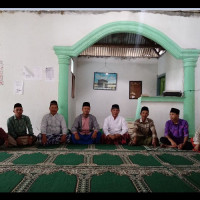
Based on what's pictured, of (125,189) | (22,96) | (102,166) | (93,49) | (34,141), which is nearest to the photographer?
(125,189)

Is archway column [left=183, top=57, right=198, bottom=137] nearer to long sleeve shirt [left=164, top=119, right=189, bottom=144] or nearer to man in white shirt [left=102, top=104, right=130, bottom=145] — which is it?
long sleeve shirt [left=164, top=119, right=189, bottom=144]

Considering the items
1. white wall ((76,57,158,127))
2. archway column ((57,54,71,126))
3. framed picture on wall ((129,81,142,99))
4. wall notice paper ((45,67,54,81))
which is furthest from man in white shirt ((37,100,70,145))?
framed picture on wall ((129,81,142,99))

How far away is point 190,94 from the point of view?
5047mm

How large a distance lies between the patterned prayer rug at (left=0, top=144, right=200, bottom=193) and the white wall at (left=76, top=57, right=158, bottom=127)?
200 inches

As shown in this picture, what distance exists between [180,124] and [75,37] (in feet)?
9.80

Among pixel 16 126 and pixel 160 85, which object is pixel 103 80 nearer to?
pixel 160 85

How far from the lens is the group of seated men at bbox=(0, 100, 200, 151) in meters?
4.19

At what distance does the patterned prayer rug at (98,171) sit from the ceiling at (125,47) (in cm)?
421

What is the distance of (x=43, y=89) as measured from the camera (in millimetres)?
5078

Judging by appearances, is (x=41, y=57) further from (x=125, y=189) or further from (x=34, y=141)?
(x=125, y=189)

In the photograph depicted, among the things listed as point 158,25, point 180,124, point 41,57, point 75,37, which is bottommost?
point 180,124

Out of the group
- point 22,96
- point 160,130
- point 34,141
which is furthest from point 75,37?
point 160,130

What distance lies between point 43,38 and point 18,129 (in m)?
2.17

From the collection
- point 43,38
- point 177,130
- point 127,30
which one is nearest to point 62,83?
point 43,38
